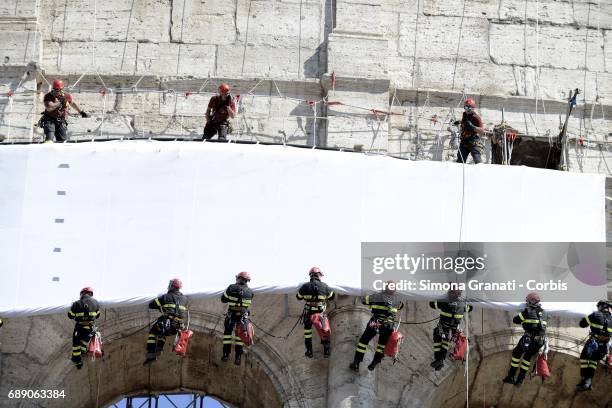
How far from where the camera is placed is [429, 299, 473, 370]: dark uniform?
2342 centimetres

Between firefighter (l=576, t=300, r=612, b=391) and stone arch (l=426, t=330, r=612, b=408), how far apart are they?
38.3 inches

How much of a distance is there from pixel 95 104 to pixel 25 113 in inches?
52.6

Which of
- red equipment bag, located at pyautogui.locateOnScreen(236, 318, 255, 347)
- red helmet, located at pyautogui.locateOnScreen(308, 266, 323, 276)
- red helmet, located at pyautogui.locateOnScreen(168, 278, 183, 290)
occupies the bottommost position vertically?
red equipment bag, located at pyautogui.locateOnScreen(236, 318, 255, 347)

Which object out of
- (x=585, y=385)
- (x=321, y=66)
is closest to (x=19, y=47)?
(x=321, y=66)

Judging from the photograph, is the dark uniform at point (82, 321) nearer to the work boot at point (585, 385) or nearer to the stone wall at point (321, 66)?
the stone wall at point (321, 66)

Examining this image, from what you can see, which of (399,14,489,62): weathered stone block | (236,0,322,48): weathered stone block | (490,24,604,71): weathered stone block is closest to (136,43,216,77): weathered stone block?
(236,0,322,48): weathered stone block

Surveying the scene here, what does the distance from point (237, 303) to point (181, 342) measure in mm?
1057

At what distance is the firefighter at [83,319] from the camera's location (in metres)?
22.7

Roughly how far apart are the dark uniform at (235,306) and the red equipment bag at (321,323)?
1046mm

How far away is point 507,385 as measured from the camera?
83.9ft

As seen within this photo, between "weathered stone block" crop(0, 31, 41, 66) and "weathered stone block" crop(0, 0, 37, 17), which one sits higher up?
"weathered stone block" crop(0, 0, 37, 17)

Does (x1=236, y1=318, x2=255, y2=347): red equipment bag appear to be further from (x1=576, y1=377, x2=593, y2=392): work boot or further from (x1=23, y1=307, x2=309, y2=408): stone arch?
(x1=576, y1=377, x2=593, y2=392): work boot

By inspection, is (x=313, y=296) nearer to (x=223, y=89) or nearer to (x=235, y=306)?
(x=235, y=306)

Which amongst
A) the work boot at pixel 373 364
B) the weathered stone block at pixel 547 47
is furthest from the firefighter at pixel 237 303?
the weathered stone block at pixel 547 47
